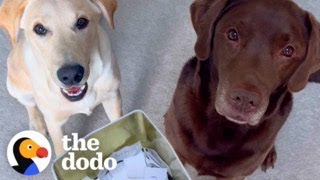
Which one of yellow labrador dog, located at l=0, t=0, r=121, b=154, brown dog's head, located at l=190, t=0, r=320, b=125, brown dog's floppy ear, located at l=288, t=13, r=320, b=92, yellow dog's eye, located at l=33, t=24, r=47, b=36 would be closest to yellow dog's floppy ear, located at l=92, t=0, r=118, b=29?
yellow labrador dog, located at l=0, t=0, r=121, b=154

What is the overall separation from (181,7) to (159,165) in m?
0.96

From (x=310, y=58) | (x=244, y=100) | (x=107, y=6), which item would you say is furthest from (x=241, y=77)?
(x=107, y=6)

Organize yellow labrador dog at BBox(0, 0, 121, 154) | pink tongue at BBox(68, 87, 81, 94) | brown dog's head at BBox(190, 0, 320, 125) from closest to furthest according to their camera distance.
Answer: brown dog's head at BBox(190, 0, 320, 125) < yellow labrador dog at BBox(0, 0, 121, 154) < pink tongue at BBox(68, 87, 81, 94)

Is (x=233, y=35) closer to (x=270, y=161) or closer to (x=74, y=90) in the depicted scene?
(x=74, y=90)

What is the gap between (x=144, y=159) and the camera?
156 cm

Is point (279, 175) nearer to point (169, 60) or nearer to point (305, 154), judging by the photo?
point (305, 154)

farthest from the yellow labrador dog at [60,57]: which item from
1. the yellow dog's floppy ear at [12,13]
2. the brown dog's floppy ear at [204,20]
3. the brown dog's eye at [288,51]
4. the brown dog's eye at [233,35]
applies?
the brown dog's eye at [288,51]

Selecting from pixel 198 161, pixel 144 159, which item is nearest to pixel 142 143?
pixel 144 159

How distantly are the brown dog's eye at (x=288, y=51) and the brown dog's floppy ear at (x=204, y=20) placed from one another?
0.68 ft

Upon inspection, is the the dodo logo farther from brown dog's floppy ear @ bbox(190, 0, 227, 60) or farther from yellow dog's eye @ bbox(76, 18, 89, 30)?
brown dog's floppy ear @ bbox(190, 0, 227, 60)

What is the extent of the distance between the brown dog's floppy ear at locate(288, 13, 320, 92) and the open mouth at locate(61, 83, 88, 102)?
2.15ft

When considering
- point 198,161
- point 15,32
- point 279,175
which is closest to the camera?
point 15,32

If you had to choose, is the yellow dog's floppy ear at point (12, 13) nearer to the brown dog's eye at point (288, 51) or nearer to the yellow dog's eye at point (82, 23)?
the yellow dog's eye at point (82, 23)

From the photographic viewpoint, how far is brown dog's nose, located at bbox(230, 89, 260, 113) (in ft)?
4.22
